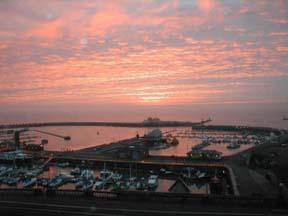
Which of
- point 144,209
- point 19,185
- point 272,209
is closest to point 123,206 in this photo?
point 144,209

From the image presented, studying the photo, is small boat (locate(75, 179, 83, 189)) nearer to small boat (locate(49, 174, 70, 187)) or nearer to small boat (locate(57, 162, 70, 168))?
small boat (locate(49, 174, 70, 187))

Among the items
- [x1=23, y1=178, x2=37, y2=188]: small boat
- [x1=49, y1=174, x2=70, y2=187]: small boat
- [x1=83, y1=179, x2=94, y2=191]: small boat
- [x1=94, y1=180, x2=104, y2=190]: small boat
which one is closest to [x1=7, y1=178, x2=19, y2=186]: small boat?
[x1=23, y1=178, x2=37, y2=188]: small boat

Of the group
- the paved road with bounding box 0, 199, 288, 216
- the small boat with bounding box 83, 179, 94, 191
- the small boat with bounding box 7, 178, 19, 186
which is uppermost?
the paved road with bounding box 0, 199, 288, 216

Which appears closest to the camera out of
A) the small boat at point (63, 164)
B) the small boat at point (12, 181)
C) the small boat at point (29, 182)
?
the small boat at point (29, 182)

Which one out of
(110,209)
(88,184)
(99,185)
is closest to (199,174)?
(99,185)

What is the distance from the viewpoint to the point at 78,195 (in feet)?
29.8

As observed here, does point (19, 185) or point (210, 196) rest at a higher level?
point (210, 196)

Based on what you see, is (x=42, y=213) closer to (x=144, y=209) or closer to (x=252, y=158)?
(x=144, y=209)

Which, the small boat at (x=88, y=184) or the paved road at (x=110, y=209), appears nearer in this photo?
the paved road at (x=110, y=209)

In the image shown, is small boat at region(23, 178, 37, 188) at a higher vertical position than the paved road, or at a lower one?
lower

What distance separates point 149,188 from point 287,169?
6.82 metres

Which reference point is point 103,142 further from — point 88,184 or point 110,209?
point 110,209

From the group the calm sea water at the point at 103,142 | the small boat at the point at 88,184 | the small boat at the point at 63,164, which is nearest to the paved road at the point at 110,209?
the small boat at the point at 88,184

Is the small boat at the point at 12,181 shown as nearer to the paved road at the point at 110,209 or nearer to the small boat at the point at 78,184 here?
the small boat at the point at 78,184
